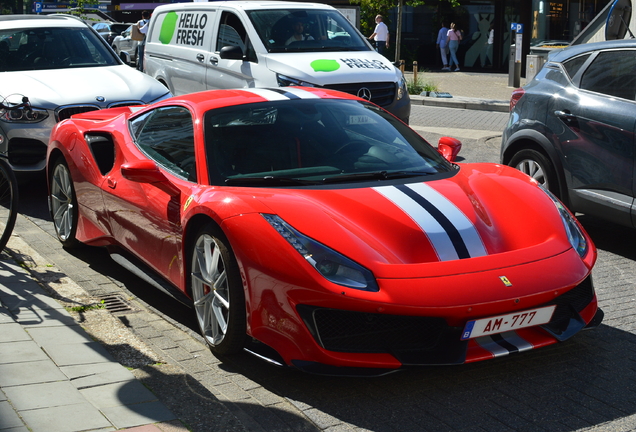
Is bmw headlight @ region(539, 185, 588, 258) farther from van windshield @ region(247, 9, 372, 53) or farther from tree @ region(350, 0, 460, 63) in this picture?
tree @ region(350, 0, 460, 63)

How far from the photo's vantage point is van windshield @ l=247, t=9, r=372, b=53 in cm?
1112

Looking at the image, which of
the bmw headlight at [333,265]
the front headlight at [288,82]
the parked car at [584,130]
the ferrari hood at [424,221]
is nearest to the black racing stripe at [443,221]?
the ferrari hood at [424,221]

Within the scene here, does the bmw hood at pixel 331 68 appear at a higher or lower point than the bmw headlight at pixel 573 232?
higher

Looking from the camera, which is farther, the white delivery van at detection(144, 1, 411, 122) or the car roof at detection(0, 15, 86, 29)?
the white delivery van at detection(144, 1, 411, 122)

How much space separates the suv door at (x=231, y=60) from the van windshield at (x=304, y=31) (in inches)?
9.7

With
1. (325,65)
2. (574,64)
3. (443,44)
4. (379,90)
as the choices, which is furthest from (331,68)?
(443,44)

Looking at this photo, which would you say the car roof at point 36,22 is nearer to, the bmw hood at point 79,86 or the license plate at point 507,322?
the bmw hood at point 79,86

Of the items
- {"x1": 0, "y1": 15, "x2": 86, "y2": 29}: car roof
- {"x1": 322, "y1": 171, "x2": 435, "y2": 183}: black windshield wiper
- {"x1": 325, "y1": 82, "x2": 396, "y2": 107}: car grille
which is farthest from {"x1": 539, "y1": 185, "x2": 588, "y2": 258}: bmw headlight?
{"x1": 0, "y1": 15, "x2": 86, "y2": 29}: car roof

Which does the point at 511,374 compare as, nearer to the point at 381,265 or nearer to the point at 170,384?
the point at 381,265

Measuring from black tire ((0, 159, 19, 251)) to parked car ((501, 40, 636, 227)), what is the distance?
13.8 feet

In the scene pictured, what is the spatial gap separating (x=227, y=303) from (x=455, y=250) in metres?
1.17

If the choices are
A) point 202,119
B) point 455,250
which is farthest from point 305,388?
point 202,119

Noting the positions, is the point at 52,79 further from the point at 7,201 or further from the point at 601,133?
the point at 601,133

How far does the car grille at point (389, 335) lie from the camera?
377 cm
